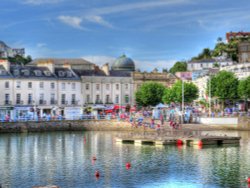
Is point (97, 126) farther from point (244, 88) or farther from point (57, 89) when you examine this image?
point (244, 88)

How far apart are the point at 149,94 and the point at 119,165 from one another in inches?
3071

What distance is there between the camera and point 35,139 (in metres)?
74.8

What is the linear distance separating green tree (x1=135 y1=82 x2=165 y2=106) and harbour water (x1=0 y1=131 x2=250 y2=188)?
56.1 metres

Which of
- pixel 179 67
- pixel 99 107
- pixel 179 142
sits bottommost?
pixel 179 142

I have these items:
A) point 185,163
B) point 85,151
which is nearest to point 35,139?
point 85,151

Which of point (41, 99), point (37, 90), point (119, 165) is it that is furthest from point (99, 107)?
point (119, 165)

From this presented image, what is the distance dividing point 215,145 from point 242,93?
1823 inches

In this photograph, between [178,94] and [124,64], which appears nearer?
[178,94]

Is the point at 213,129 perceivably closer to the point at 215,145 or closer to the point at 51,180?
the point at 215,145

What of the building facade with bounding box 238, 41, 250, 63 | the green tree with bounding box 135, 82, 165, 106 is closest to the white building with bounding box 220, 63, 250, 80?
the green tree with bounding box 135, 82, 165, 106

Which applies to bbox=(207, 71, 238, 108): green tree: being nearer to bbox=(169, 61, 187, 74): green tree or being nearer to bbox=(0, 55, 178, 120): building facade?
bbox=(0, 55, 178, 120): building facade

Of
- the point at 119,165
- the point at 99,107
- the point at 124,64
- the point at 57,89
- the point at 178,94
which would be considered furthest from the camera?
the point at 124,64

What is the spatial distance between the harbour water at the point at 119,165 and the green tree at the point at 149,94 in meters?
56.1

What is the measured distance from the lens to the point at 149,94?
125 m
